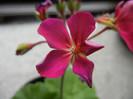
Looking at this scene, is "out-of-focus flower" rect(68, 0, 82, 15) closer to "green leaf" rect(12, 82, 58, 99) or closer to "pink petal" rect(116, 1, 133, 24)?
"pink petal" rect(116, 1, 133, 24)

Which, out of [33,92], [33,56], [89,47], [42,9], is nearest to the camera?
[89,47]

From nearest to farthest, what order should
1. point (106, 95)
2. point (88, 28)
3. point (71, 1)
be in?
point (88, 28) < point (71, 1) < point (106, 95)

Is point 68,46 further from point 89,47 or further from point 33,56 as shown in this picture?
point 33,56

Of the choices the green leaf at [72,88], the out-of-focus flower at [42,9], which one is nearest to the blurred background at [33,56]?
the green leaf at [72,88]

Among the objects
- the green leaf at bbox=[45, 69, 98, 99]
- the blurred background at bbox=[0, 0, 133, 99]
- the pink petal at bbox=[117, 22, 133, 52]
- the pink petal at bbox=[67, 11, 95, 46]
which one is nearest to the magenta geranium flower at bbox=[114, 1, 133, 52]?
the pink petal at bbox=[117, 22, 133, 52]

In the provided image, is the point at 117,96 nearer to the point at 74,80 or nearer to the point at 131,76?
the point at 131,76

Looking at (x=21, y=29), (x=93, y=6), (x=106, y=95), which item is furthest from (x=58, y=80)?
(x=93, y=6)

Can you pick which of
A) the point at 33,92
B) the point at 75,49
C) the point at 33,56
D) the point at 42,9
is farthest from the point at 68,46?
the point at 33,56
